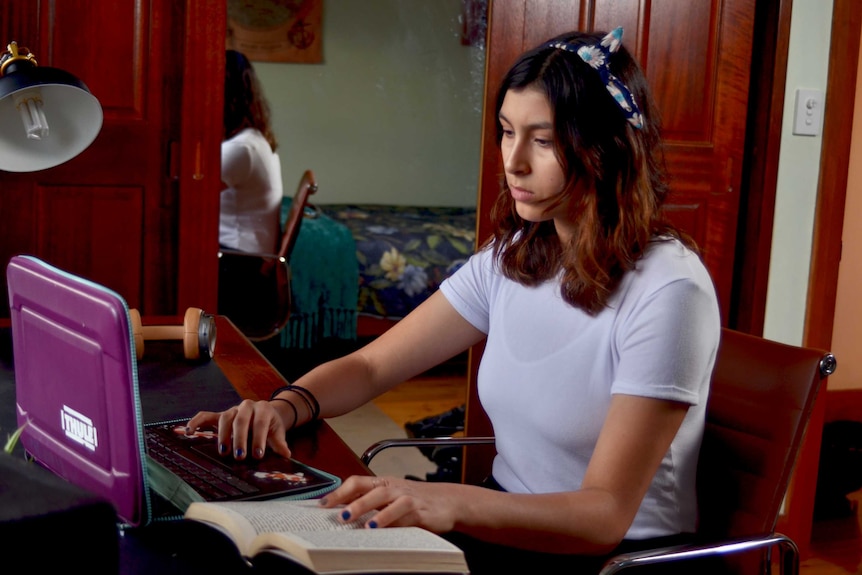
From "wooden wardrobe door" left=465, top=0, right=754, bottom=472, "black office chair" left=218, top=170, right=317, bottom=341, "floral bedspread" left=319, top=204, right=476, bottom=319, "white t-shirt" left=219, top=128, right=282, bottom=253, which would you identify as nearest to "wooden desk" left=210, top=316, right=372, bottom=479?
"wooden wardrobe door" left=465, top=0, right=754, bottom=472

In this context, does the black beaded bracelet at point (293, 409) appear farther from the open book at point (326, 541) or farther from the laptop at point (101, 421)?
the open book at point (326, 541)

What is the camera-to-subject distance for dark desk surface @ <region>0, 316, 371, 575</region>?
3.05 feet

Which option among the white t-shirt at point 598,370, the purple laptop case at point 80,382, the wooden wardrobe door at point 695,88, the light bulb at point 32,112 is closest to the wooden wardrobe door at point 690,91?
the wooden wardrobe door at point 695,88

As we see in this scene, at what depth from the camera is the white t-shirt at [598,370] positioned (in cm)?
125

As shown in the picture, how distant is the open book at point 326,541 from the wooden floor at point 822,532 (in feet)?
7.44

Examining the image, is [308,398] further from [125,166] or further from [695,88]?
[695,88]

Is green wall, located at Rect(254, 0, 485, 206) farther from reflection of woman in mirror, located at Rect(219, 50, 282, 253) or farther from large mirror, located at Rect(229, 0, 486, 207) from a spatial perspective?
reflection of woman in mirror, located at Rect(219, 50, 282, 253)

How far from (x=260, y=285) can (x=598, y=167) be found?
265 centimetres

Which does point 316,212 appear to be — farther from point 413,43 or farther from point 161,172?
point 161,172

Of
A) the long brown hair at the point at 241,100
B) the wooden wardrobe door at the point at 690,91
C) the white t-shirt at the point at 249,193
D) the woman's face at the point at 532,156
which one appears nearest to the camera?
the woman's face at the point at 532,156

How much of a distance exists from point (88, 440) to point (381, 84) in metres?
4.67

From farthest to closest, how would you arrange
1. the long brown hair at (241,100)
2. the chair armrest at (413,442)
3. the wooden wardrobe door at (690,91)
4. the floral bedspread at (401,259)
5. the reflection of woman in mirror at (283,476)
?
the floral bedspread at (401,259) < the long brown hair at (241,100) < the wooden wardrobe door at (690,91) < the chair armrest at (413,442) < the reflection of woman in mirror at (283,476)

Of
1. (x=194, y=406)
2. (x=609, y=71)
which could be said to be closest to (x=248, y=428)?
(x=194, y=406)

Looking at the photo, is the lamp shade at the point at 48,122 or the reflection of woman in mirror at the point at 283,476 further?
the lamp shade at the point at 48,122
